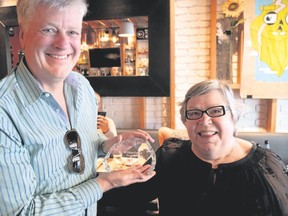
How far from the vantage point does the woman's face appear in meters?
1.24

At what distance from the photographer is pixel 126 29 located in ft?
8.54

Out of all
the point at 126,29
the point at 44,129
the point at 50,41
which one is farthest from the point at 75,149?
the point at 126,29

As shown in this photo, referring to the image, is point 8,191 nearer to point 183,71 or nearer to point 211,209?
point 211,209

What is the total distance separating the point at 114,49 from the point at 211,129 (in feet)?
5.85

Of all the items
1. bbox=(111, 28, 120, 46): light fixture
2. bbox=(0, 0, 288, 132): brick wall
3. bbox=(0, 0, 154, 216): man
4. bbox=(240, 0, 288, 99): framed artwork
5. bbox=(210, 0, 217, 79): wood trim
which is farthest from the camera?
bbox=(0, 0, 288, 132): brick wall

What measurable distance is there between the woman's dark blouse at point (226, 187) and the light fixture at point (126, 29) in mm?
1583

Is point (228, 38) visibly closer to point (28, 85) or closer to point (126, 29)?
point (126, 29)

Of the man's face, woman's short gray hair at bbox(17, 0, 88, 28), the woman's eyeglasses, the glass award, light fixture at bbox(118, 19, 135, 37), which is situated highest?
light fixture at bbox(118, 19, 135, 37)

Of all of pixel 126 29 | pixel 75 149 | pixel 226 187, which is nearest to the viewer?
pixel 75 149

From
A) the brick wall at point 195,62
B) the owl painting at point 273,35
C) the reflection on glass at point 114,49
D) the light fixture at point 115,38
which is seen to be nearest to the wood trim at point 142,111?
the brick wall at point 195,62

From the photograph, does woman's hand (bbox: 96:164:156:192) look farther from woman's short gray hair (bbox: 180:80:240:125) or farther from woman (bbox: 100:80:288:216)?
woman's short gray hair (bbox: 180:80:240:125)

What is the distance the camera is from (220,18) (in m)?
2.95

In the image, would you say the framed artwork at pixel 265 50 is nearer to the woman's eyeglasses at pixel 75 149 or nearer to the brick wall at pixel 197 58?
the brick wall at pixel 197 58

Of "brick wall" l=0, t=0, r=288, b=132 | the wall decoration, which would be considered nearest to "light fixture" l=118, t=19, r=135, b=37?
"brick wall" l=0, t=0, r=288, b=132
